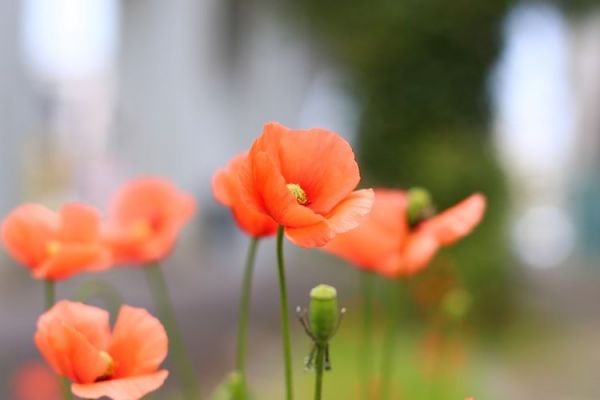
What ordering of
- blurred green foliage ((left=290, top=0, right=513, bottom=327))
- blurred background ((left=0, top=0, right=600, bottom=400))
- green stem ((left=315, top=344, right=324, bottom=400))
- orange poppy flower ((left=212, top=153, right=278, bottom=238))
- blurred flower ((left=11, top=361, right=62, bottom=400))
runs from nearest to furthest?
green stem ((left=315, top=344, right=324, bottom=400)) < orange poppy flower ((left=212, top=153, right=278, bottom=238)) < blurred flower ((left=11, top=361, right=62, bottom=400)) < blurred background ((left=0, top=0, right=600, bottom=400)) < blurred green foliage ((left=290, top=0, right=513, bottom=327))

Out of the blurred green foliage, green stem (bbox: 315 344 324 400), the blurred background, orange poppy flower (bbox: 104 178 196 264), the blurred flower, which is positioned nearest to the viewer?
green stem (bbox: 315 344 324 400)

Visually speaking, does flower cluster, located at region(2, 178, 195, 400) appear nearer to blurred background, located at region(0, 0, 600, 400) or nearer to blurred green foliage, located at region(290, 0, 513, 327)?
blurred background, located at region(0, 0, 600, 400)

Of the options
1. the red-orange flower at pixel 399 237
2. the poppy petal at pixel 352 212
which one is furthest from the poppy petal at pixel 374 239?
the poppy petal at pixel 352 212

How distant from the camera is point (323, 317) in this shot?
0.40m

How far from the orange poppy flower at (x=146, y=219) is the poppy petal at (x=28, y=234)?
0.15 ft

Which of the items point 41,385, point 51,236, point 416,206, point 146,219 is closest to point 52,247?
point 51,236

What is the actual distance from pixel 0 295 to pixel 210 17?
323 centimetres

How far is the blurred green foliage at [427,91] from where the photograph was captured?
15.9 ft

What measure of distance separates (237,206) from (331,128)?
16.5 feet

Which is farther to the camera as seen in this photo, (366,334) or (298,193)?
(366,334)

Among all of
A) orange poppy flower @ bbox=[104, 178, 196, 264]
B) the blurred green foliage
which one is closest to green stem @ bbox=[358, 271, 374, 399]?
orange poppy flower @ bbox=[104, 178, 196, 264]

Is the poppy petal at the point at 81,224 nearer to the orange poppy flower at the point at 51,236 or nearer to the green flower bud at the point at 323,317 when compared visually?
the orange poppy flower at the point at 51,236

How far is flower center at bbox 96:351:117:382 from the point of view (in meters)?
0.47

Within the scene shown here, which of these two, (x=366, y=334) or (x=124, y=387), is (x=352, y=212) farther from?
(x=366, y=334)
